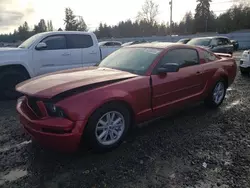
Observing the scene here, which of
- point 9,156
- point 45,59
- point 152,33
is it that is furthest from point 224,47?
point 152,33

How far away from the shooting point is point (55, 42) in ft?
22.8

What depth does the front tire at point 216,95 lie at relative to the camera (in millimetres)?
5184

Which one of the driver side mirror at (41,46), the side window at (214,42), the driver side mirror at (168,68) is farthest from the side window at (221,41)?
the driver side mirror at (168,68)

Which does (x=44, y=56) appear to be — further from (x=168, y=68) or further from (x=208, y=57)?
(x=208, y=57)

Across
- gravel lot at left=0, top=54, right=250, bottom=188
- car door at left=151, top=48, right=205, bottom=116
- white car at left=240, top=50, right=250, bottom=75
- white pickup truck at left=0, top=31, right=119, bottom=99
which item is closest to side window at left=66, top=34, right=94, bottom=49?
white pickup truck at left=0, top=31, right=119, bottom=99

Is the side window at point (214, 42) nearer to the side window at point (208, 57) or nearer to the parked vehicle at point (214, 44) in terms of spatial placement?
the parked vehicle at point (214, 44)

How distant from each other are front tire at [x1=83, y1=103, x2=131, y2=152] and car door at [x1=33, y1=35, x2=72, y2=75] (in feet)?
13.6

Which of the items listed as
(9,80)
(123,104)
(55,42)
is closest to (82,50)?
(55,42)

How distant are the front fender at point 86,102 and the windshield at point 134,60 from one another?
829 millimetres

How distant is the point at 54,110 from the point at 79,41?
492 cm

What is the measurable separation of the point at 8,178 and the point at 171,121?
2.97 m

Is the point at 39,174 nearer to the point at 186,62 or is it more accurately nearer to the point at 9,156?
the point at 9,156

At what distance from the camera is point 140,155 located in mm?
3277

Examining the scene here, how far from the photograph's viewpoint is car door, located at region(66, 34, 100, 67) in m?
7.20
